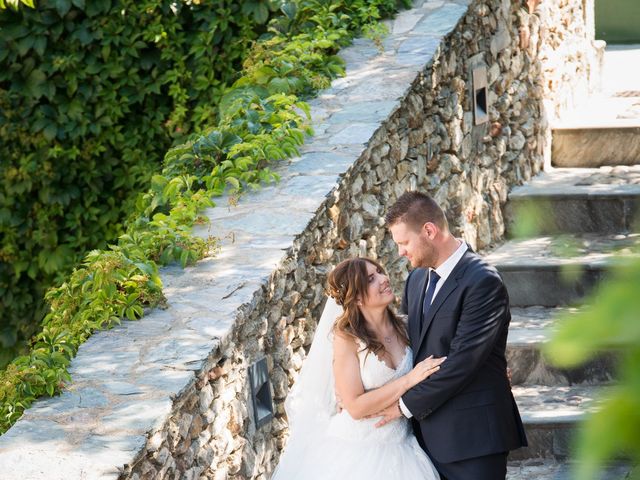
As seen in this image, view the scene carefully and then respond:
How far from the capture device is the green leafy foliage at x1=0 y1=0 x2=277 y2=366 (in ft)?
23.4

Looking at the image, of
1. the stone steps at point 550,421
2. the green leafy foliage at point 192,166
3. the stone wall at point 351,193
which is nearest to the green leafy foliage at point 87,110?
the green leafy foliage at point 192,166

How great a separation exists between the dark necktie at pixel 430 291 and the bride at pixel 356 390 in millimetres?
170

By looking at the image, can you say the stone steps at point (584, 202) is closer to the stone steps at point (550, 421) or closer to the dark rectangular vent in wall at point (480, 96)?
the dark rectangular vent in wall at point (480, 96)

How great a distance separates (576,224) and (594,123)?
45.4 inches

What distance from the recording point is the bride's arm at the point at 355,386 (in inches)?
139

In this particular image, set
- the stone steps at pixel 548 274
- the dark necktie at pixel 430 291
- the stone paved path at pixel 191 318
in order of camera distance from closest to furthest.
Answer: the stone paved path at pixel 191 318, the dark necktie at pixel 430 291, the stone steps at pixel 548 274

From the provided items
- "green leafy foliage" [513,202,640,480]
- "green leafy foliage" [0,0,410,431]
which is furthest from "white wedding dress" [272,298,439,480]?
"green leafy foliage" [513,202,640,480]

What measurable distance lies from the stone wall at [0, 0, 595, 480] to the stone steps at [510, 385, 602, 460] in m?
0.99

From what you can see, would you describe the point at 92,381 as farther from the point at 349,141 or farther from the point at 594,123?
the point at 594,123

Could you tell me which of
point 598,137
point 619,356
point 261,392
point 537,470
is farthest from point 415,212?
point 598,137

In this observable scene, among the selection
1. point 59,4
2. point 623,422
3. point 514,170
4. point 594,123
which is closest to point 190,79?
point 59,4

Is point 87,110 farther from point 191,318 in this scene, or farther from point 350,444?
point 350,444

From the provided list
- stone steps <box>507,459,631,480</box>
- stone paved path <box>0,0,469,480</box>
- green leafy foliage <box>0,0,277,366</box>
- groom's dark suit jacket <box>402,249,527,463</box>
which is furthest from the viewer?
green leafy foliage <box>0,0,277,366</box>

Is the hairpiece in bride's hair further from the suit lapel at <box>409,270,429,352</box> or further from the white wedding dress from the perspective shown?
the suit lapel at <box>409,270,429,352</box>
